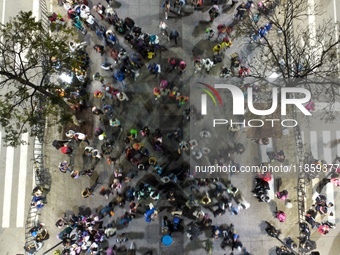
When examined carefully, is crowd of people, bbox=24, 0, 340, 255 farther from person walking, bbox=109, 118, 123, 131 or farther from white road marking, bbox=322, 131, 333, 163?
white road marking, bbox=322, 131, 333, 163

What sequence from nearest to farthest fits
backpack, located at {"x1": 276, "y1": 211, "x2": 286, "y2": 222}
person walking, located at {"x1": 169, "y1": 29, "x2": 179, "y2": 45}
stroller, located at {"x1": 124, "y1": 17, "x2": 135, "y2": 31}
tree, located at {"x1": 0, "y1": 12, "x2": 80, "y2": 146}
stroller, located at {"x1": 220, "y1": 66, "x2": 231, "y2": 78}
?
tree, located at {"x1": 0, "y1": 12, "x2": 80, "y2": 146}, backpack, located at {"x1": 276, "y1": 211, "x2": 286, "y2": 222}, stroller, located at {"x1": 220, "y1": 66, "x2": 231, "y2": 78}, stroller, located at {"x1": 124, "y1": 17, "x2": 135, "y2": 31}, person walking, located at {"x1": 169, "y1": 29, "x2": 179, "y2": 45}

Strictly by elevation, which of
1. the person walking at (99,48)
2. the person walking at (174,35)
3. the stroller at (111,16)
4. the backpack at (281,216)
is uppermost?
the stroller at (111,16)

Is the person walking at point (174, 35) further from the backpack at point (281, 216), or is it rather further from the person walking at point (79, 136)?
the backpack at point (281, 216)

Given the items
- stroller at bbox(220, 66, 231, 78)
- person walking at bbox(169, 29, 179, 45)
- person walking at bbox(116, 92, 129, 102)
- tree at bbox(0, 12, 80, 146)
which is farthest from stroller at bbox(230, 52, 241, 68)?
tree at bbox(0, 12, 80, 146)

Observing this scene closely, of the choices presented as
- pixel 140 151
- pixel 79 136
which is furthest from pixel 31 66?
pixel 140 151

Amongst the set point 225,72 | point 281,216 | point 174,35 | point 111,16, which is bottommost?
point 281,216

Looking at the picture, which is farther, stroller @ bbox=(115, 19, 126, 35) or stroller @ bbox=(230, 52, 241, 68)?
stroller @ bbox=(115, 19, 126, 35)

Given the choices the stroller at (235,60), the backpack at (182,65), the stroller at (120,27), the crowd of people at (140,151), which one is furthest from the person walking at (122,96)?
the stroller at (235,60)

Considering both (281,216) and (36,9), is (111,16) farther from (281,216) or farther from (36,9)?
(281,216)
